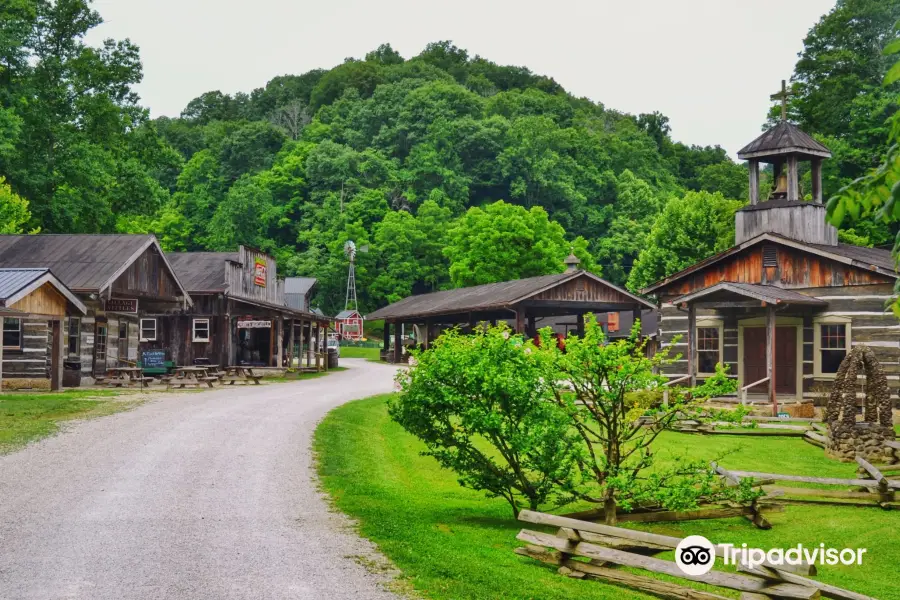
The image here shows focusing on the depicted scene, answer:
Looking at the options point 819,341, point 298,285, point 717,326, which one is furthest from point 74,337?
point 298,285

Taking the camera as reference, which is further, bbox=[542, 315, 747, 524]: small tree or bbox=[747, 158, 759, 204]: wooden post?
bbox=[747, 158, 759, 204]: wooden post

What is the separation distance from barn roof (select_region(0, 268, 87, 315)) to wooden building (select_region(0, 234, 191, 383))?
10.9 ft

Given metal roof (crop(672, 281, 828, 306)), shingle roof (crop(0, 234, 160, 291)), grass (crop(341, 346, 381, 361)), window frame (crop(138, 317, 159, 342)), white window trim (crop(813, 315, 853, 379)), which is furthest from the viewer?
grass (crop(341, 346, 381, 361))

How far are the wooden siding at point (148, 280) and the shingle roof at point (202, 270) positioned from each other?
6131mm

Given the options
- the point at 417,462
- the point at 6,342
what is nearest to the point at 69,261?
the point at 6,342

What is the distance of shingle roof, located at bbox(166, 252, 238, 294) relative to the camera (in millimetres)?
45281

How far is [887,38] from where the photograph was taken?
205 feet

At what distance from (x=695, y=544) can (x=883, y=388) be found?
1288cm

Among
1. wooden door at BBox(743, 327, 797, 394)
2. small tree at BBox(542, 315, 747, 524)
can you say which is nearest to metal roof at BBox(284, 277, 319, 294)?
wooden door at BBox(743, 327, 797, 394)

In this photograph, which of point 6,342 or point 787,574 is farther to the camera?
point 6,342

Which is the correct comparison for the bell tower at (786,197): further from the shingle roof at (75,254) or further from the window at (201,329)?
the window at (201,329)

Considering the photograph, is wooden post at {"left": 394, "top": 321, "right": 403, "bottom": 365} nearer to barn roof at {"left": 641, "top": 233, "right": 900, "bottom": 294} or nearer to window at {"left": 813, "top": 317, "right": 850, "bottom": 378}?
barn roof at {"left": 641, "top": 233, "right": 900, "bottom": 294}

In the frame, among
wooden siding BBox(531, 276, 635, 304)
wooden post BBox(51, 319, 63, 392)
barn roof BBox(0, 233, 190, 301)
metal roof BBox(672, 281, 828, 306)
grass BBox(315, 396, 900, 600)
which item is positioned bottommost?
grass BBox(315, 396, 900, 600)

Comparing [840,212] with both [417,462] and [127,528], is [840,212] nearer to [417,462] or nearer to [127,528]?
[127,528]
